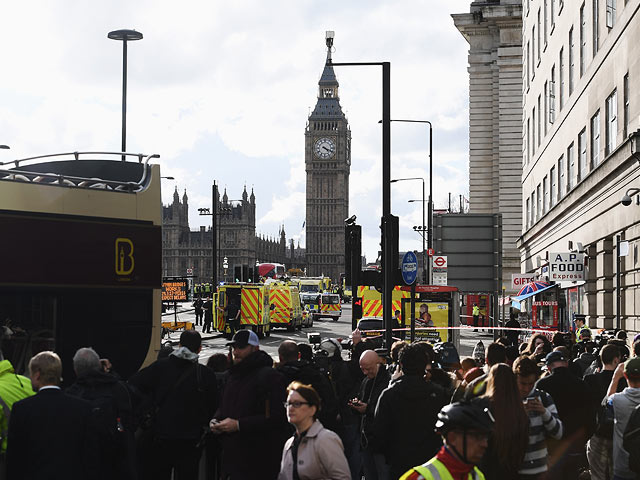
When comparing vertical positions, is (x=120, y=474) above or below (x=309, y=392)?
below

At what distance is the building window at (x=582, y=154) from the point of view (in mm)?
30344

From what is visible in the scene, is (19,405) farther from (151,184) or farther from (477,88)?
(477,88)

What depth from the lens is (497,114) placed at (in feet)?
211

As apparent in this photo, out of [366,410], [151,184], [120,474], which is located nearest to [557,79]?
[151,184]

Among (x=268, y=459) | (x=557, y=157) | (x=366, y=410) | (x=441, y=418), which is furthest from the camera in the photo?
(x=557, y=157)

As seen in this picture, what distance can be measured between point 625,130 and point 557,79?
45.2 ft

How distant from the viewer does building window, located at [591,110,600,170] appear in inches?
1101

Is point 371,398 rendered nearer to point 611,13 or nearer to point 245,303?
point 611,13

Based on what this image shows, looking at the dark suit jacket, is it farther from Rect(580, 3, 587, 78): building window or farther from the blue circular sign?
Rect(580, 3, 587, 78): building window

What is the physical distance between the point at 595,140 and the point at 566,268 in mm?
3699

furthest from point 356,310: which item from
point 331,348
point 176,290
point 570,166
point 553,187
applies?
point 176,290

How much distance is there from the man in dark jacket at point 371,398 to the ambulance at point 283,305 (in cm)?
4235

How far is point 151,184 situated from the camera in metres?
12.3

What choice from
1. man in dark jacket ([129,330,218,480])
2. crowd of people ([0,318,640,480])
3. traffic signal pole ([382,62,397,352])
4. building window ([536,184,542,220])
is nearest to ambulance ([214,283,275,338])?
building window ([536,184,542,220])
